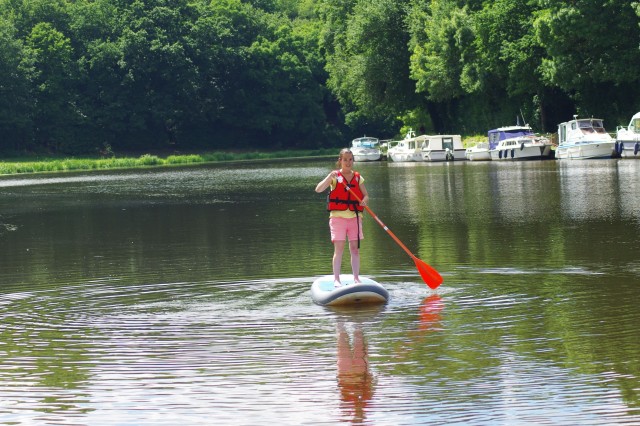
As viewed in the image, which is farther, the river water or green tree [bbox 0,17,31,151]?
green tree [bbox 0,17,31,151]

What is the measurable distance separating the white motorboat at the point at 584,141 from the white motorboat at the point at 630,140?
52 centimetres

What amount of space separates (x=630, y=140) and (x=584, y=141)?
10.0 ft

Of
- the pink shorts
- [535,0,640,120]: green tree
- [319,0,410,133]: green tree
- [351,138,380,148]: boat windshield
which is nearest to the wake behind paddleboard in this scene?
the pink shorts

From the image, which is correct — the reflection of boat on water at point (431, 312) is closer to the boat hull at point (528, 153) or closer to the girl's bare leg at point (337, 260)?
the girl's bare leg at point (337, 260)

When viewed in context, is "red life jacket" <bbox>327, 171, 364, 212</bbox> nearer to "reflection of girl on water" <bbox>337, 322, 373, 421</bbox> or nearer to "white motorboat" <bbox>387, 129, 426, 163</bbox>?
"reflection of girl on water" <bbox>337, 322, 373, 421</bbox>

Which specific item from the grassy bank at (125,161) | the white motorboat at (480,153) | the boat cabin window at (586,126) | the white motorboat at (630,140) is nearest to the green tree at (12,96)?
the grassy bank at (125,161)

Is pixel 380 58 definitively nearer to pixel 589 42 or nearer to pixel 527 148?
pixel 527 148

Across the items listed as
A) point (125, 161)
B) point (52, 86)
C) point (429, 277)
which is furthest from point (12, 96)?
point (429, 277)

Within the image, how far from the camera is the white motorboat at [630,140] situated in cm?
5541

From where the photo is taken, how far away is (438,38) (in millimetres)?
79812

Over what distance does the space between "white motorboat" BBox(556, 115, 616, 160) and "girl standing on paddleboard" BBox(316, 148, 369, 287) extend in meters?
45.4

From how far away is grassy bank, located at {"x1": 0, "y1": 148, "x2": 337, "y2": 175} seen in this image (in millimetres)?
92200

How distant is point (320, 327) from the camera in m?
12.5

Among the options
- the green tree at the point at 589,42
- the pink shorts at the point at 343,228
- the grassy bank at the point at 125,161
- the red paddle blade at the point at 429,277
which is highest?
the green tree at the point at 589,42
